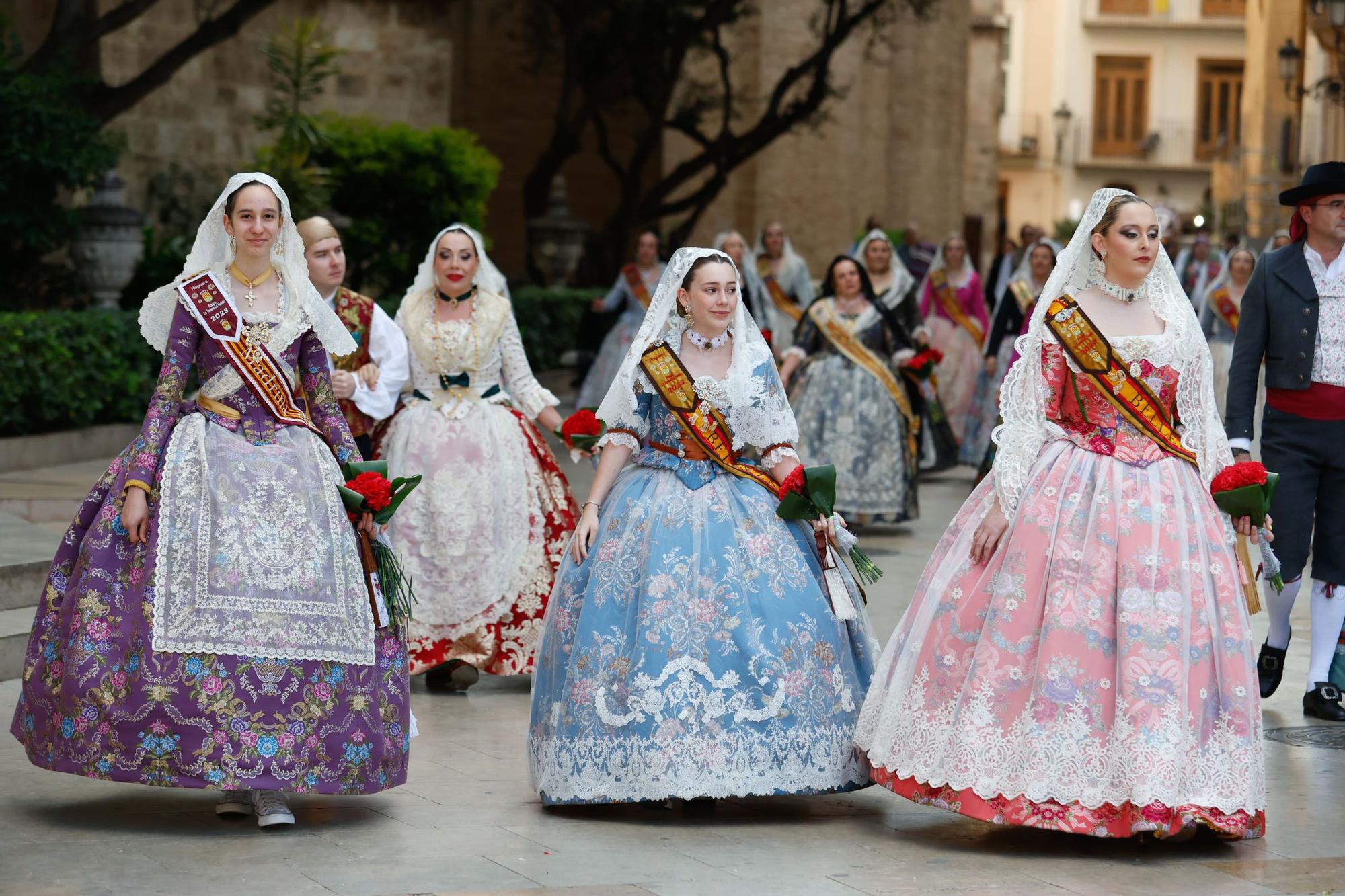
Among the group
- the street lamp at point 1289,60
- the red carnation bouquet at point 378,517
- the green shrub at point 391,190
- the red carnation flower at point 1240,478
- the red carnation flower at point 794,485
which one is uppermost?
the street lamp at point 1289,60

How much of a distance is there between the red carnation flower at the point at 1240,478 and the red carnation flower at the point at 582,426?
6.63 ft

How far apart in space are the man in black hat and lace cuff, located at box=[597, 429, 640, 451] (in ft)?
7.89

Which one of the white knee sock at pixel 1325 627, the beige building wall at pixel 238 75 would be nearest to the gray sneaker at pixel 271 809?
the white knee sock at pixel 1325 627

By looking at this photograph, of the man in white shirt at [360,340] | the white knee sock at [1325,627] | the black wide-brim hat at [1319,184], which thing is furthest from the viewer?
the man in white shirt at [360,340]

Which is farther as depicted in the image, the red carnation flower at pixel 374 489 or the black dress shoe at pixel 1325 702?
the black dress shoe at pixel 1325 702

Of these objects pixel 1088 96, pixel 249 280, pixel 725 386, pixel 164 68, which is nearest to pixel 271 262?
pixel 249 280

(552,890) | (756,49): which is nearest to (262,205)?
(552,890)

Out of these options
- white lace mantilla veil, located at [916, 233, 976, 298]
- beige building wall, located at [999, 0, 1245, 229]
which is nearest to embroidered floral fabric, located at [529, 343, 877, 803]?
white lace mantilla veil, located at [916, 233, 976, 298]

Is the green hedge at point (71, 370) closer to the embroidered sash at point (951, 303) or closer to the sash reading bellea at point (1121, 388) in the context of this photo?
the embroidered sash at point (951, 303)

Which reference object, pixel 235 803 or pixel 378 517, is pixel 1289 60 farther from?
pixel 235 803

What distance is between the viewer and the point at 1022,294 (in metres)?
13.1

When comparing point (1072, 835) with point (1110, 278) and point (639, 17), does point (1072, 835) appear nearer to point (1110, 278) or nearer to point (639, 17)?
point (1110, 278)

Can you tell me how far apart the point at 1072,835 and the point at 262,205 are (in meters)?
2.98

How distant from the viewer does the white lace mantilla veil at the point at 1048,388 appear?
5.91 metres
